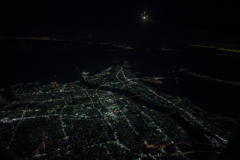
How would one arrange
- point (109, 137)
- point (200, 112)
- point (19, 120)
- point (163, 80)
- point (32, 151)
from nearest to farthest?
point (32, 151), point (109, 137), point (19, 120), point (200, 112), point (163, 80)

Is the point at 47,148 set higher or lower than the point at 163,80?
lower

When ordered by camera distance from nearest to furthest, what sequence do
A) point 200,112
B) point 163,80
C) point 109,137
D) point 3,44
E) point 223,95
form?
point 109,137
point 200,112
point 223,95
point 163,80
point 3,44

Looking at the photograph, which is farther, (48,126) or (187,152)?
(48,126)

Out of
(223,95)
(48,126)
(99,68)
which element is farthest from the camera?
(99,68)

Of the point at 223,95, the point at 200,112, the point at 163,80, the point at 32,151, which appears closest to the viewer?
the point at 32,151

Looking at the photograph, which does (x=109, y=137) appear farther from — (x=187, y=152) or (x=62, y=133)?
(x=187, y=152)

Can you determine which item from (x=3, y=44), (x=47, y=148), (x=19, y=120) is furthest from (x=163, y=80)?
(x=3, y=44)

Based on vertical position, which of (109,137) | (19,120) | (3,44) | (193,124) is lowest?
(19,120)

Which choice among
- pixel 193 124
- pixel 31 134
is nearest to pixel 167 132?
pixel 193 124

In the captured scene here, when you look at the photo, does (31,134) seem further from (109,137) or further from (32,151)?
(109,137)
